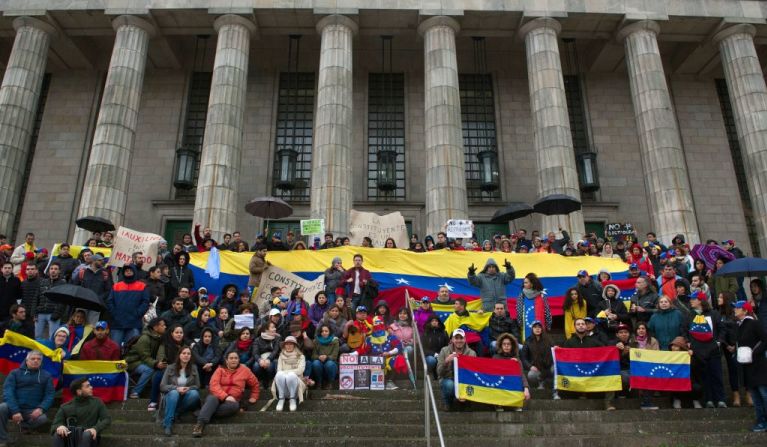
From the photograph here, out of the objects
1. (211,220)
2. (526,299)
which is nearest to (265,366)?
(526,299)

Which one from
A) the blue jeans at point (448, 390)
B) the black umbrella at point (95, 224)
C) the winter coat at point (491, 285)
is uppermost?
the black umbrella at point (95, 224)

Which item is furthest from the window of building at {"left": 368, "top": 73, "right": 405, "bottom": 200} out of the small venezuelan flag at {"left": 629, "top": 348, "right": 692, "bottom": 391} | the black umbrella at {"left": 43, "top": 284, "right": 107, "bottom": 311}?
the small venezuelan flag at {"left": 629, "top": 348, "right": 692, "bottom": 391}

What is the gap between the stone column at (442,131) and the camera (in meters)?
22.6

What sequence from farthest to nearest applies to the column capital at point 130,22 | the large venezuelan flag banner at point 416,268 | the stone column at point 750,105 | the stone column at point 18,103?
the column capital at point 130,22
the stone column at point 750,105
the stone column at point 18,103
the large venezuelan flag banner at point 416,268

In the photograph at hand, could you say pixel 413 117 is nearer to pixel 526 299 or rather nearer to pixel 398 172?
pixel 398 172

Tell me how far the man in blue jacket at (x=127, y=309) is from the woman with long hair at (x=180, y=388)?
223 centimetres

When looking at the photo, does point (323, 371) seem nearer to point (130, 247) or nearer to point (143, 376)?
point (143, 376)

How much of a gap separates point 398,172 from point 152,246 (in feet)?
45.5

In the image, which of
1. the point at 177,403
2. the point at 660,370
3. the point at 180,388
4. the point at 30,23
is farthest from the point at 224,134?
the point at 660,370

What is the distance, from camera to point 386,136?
29000 millimetres

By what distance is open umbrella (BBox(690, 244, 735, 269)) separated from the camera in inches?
666

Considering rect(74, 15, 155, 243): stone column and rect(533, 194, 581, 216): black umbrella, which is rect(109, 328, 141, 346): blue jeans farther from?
rect(533, 194, 581, 216): black umbrella

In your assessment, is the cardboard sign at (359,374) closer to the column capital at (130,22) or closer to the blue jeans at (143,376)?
the blue jeans at (143,376)

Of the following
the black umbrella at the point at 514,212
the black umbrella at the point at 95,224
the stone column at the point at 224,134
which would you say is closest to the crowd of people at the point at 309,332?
the black umbrella at the point at 95,224
